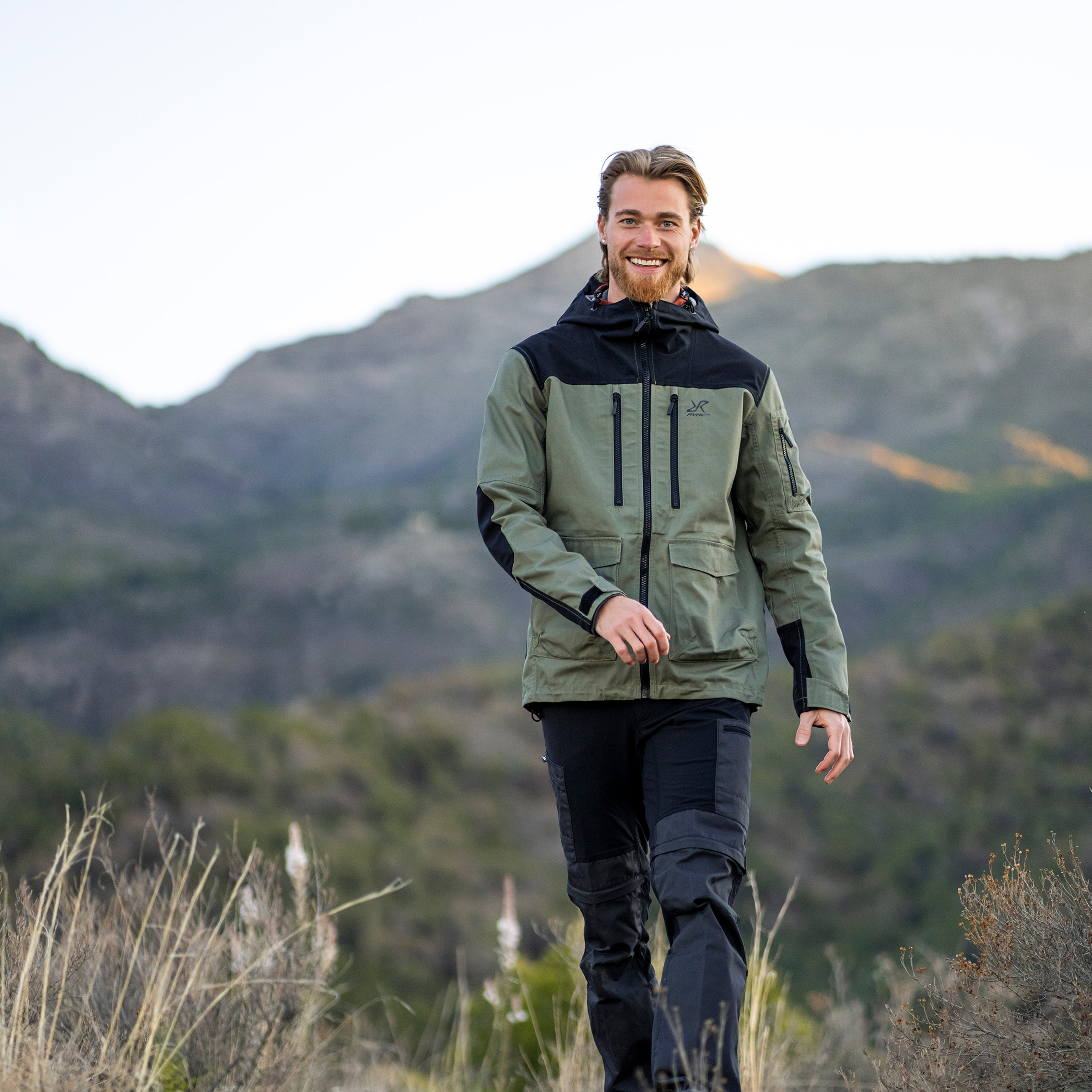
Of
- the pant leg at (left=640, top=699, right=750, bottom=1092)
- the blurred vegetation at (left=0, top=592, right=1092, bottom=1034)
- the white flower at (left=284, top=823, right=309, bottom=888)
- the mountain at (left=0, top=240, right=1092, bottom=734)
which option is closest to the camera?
the pant leg at (left=640, top=699, right=750, bottom=1092)

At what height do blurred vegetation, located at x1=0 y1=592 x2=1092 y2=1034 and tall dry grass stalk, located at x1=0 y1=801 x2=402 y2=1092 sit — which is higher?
tall dry grass stalk, located at x1=0 y1=801 x2=402 y2=1092

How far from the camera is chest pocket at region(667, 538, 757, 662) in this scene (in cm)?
223

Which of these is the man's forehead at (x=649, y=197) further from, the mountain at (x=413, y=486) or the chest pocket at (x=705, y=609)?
the mountain at (x=413, y=486)

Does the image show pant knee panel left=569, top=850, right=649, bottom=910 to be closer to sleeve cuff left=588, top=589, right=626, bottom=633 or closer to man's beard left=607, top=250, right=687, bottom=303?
sleeve cuff left=588, top=589, right=626, bottom=633

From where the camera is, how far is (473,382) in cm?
6325

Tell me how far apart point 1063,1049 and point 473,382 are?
62.1m

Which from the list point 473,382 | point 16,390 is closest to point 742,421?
point 16,390

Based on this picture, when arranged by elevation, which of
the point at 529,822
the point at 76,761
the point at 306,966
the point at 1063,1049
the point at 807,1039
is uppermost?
the point at 1063,1049

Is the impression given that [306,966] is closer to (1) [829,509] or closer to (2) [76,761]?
(2) [76,761]

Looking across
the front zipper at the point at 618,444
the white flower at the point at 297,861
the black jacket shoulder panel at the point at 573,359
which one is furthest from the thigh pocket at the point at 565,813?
the white flower at the point at 297,861

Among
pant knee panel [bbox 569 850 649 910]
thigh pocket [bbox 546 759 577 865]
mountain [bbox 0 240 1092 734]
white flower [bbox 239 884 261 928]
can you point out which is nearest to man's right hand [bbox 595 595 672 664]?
thigh pocket [bbox 546 759 577 865]

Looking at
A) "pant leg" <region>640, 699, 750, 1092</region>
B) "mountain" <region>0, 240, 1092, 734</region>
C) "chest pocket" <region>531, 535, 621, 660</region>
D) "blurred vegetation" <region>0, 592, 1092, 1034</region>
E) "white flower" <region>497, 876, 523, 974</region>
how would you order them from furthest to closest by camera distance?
"mountain" <region>0, 240, 1092, 734</region>, "blurred vegetation" <region>0, 592, 1092, 1034</region>, "white flower" <region>497, 876, 523, 974</region>, "chest pocket" <region>531, 535, 621, 660</region>, "pant leg" <region>640, 699, 750, 1092</region>

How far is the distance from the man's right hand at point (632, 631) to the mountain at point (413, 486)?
38.9 feet

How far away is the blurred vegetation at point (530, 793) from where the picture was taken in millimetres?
20672
